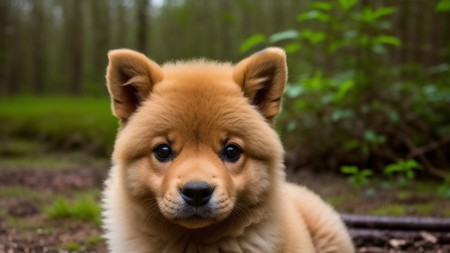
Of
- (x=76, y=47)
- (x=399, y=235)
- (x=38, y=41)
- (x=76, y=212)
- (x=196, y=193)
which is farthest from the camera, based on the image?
(x=38, y=41)

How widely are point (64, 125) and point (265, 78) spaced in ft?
36.6

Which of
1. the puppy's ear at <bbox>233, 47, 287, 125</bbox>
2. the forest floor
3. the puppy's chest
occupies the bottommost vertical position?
the forest floor

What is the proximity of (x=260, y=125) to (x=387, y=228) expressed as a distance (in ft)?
8.07

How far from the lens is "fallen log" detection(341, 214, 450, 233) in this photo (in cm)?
501

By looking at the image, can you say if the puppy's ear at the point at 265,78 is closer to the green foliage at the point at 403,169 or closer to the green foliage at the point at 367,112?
the green foliage at the point at 403,169

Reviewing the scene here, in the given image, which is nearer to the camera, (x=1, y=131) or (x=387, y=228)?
(x=387, y=228)

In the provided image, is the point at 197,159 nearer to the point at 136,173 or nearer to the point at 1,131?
the point at 136,173

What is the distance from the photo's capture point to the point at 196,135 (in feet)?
10.3

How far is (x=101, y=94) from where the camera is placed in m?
24.7

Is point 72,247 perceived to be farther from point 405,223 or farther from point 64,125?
point 64,125

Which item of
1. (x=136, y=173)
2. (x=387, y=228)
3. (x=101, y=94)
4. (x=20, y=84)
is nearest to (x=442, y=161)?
(x=387, y=228)

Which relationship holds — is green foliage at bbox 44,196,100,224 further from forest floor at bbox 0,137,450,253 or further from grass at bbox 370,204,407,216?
grass at bbox 370,204,407,216

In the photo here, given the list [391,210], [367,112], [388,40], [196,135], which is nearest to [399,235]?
[391,210]

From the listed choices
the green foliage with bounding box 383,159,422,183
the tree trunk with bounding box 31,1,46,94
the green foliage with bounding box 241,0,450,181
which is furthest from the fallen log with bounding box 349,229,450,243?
the tree trunk with bounding box 31,1,46,94
